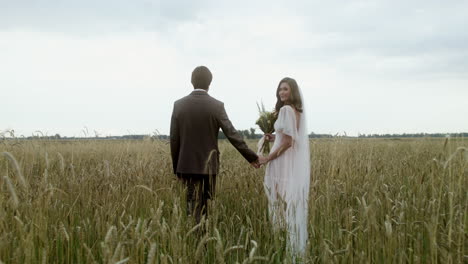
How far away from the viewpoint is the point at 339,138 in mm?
5043

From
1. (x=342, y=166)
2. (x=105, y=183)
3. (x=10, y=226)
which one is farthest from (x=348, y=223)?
(x=10, y=226)

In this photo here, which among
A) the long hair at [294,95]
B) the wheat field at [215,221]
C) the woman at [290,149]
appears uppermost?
the long hair at [294,95]

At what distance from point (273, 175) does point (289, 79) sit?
3.58 ft

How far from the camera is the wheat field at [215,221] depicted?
1940 mm

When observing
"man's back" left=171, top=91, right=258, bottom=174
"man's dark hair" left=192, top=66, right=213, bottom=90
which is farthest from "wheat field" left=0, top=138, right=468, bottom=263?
"man's dark hair" left=192, top=66, right=213, bottom=90

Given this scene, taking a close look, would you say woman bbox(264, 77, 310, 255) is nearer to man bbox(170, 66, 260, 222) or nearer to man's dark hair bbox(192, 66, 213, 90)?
man bbox(170, 66, 260, 222)

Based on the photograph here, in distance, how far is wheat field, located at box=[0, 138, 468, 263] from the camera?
1.94 metres

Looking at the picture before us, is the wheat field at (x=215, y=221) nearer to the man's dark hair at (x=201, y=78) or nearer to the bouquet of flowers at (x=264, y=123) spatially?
the bouquet of flowers at (x=264, y=123)

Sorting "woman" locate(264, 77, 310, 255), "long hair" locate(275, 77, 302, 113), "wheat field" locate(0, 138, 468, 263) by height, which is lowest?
"wheat field" locate(0, 138, 468, 263)

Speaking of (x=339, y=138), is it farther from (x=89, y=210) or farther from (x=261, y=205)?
(x=89, y=210)

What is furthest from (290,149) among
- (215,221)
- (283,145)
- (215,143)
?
(215,221)

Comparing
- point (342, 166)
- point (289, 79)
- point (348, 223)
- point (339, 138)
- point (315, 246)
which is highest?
point (289, 79)

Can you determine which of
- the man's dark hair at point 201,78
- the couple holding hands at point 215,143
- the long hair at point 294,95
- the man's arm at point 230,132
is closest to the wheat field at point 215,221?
the couple holding hands at point 215,143

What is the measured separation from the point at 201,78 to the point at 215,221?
2.03 m
